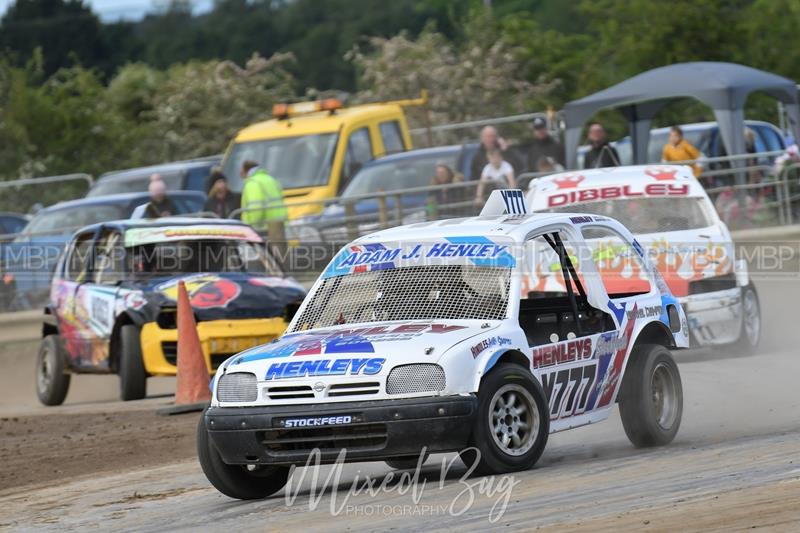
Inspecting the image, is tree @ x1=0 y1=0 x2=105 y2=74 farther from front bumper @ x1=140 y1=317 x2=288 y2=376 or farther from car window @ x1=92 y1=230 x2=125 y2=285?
front bumper @ x1=140 y1=317 x2=288 y2=376

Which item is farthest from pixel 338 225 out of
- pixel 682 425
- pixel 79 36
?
pixel 79 36

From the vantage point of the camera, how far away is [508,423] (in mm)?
8742

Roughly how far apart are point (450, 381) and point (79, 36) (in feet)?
241

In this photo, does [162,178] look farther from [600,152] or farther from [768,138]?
[768,138]

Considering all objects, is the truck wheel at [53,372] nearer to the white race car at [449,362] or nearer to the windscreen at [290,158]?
the windscreen at [290,158]

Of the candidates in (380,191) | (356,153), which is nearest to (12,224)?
(356,153)

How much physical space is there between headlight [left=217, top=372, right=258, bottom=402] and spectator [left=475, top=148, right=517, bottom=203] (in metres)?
12.1

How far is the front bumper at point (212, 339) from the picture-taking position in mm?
15180

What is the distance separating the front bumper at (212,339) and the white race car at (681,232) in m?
2.73

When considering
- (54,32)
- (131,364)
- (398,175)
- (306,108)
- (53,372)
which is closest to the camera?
(131,364)

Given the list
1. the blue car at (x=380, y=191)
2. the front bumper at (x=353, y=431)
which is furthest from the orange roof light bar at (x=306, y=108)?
the front bumper at (x=353, y=431)

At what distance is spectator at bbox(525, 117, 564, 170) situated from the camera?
73.6 feet

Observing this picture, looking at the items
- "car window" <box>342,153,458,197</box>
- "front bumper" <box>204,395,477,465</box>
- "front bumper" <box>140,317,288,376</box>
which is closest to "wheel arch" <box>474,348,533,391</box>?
"front bumper" <box>204,395,477,465</box>

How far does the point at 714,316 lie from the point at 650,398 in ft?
18.2
